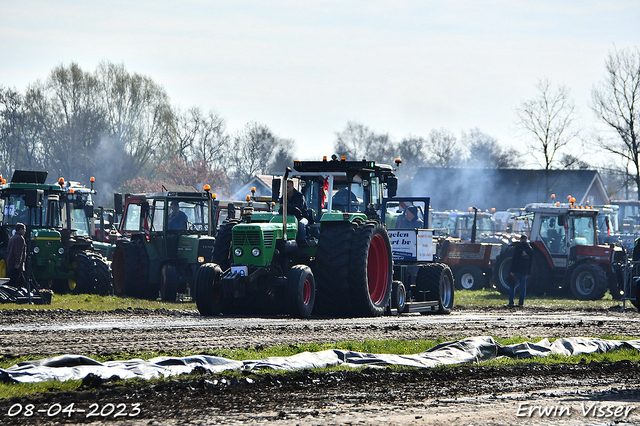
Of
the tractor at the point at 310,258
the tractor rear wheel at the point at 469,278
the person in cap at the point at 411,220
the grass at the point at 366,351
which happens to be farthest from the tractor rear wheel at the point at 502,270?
the grass at the point at 366,351

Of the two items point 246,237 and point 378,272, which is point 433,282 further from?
point 246,237

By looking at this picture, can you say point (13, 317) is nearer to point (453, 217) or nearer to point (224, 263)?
point (224, 263)

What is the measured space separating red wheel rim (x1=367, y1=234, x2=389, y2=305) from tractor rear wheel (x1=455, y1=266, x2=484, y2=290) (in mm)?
12295

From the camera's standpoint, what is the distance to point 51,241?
1981cm

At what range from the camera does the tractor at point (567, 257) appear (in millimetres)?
23750

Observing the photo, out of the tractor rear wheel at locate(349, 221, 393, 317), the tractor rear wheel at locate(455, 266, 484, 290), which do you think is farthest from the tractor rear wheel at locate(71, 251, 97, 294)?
the tractor rear wheel at locate(455, 266, 484, 290)

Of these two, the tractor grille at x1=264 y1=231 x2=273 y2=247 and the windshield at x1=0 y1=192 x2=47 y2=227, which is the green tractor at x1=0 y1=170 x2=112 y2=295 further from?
the tractor grille at x1=264 y1=231 x2=273 y2=247

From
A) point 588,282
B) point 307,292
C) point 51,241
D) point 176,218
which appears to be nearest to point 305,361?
point 307,292

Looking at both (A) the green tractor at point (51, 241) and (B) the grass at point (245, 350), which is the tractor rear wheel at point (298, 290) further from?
(A) the green tractor at point (51, 241)

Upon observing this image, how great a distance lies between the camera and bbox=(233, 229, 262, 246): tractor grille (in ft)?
46.5

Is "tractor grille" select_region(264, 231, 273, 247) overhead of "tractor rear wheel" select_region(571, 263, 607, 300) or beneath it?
overhead

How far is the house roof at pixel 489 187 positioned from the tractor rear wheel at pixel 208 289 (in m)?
45.6

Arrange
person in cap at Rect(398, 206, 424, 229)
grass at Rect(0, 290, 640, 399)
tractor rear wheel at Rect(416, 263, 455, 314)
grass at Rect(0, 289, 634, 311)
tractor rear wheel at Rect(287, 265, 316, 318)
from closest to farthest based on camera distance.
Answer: grass at Rect(0, 290, 640, 399), tractor rear wheel at Rect(287, 265, 316, 318), grass at Rect(0, 289, 634, 311), tractor rear wheel at Rect(416, 263, 455, 314), person in cap at Rect(398, 206, 424, 229)

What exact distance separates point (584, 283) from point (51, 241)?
577 inches
